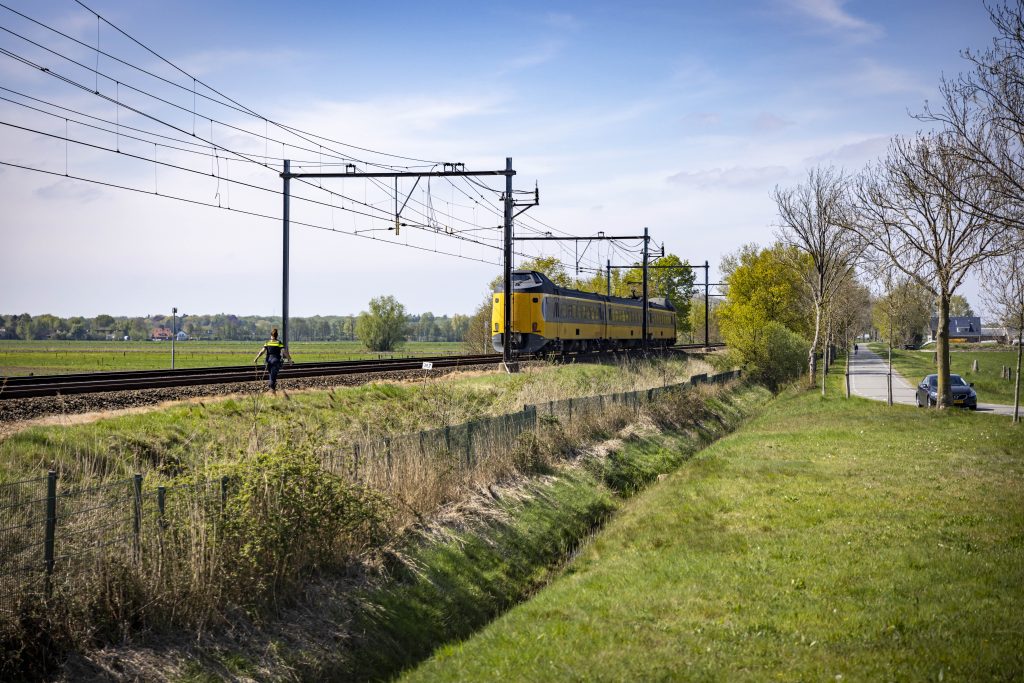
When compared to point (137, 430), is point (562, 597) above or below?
below

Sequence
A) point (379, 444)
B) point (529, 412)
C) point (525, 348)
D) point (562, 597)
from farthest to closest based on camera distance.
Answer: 1. point (525, 348)
2. point (529, 412)
3. point (379, 444)
4. point (562, 597)

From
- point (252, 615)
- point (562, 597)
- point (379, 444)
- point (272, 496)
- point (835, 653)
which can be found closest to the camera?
point (835, 653)

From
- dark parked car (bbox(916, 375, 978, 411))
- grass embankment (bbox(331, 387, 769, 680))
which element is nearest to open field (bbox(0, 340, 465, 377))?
grass embankment (bbox(331, 387, 769, 680))

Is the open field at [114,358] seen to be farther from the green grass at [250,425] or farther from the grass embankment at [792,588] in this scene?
the grass embankment at [792,588]

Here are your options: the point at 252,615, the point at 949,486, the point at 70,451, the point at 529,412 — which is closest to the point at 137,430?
the point at 70,451

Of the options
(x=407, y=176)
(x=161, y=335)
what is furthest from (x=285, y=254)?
(x=161, y=335)

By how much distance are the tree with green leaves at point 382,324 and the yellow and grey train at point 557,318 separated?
40.6m

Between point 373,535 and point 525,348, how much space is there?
25.8 metres

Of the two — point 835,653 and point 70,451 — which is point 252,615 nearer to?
point 70,451

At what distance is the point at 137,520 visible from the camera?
27.9ft

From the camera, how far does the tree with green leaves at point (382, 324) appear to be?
87875 millimetres

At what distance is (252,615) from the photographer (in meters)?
8.90

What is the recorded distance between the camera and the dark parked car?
106ft

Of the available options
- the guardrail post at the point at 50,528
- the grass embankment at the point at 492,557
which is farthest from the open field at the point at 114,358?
the guardrail post at the point at 50,528
